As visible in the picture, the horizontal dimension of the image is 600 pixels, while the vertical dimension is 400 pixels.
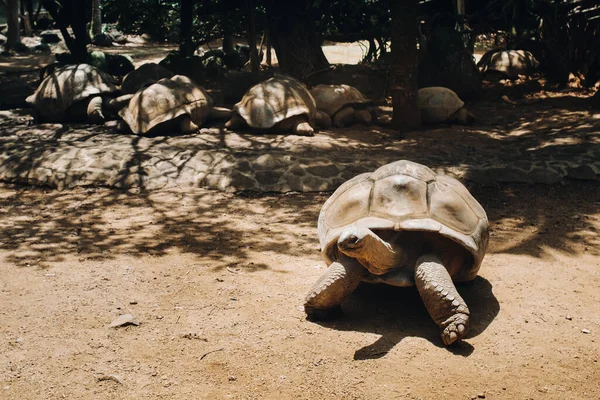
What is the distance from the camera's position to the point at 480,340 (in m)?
3.59

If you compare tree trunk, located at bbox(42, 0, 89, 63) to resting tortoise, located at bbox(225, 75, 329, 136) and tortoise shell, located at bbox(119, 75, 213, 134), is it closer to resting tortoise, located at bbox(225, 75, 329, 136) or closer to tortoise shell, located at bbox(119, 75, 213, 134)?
tortoise shell, located at bbox(119, 75, 213, 134)

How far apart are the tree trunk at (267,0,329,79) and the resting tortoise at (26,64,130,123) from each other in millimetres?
2998

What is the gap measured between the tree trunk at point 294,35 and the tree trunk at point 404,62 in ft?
8.98

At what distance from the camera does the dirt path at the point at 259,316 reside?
3180 mm

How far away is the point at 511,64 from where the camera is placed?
11.8 metres

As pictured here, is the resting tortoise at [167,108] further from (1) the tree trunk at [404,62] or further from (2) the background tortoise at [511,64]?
(2) the background tortoise at [511,64]

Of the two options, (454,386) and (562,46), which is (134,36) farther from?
(454,386)

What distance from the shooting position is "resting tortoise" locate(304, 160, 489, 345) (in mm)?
3512

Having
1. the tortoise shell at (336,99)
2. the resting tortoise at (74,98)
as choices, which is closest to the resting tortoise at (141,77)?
the resting tortoise at (74,98)

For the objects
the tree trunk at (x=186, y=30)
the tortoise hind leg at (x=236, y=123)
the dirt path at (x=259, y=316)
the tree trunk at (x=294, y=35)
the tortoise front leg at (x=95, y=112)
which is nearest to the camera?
the dirt path at (x=259, y=316)

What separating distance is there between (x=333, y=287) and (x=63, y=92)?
6779 mm

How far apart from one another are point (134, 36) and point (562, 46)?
16630 millimetres

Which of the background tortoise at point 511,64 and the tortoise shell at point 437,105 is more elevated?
the background tortoise at point 511,64

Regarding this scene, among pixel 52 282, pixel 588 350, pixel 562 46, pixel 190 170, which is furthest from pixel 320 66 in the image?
pixel 588 350
